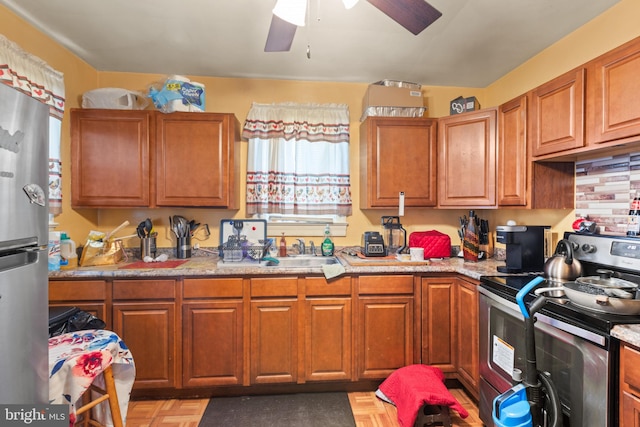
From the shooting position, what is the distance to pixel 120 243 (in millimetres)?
2328

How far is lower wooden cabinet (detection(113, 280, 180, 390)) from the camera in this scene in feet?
6.40

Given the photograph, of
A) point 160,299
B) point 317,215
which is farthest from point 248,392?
point 317,215

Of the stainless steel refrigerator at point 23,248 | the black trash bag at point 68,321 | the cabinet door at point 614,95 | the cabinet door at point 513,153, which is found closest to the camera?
the stainless steel refrigerator at point 23,248

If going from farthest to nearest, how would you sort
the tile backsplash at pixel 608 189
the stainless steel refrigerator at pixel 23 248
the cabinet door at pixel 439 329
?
the cabinet door at pixel 439 329
the tile backsplash at pixel 608 189
the stainless steel refrigerator at pixel 23 248

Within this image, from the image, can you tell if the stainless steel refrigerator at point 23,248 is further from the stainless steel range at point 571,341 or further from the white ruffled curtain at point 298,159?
the stainless steel range at point 571,341

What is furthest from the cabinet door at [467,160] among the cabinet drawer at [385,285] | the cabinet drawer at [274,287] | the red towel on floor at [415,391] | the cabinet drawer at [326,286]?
the cabinet drawer at [274,287]

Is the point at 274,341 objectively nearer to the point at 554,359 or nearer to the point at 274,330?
the point at 274,330

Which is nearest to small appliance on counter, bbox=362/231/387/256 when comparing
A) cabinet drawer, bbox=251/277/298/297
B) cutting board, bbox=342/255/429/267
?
cutting board, bbox=342/255/429/267

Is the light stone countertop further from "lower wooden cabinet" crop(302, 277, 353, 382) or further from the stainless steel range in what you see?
the stainless steel range

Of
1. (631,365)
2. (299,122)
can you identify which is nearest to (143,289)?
(299,122)

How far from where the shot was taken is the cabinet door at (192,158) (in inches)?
89.9

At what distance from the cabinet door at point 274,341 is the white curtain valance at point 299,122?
4.76ft

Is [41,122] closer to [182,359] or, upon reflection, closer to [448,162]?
[182,359]

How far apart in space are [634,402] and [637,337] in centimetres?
23
